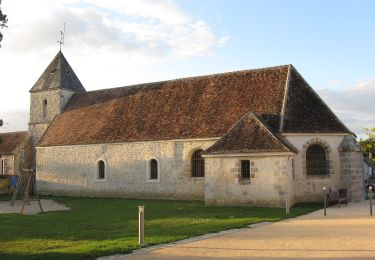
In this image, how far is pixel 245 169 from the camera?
20703mm

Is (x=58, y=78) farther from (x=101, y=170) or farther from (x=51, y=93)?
Answer: (x=101, y=170)

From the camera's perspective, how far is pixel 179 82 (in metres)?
28.8

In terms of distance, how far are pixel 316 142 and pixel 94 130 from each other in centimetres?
1526

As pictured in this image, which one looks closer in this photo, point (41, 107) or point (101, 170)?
point (101, 170)

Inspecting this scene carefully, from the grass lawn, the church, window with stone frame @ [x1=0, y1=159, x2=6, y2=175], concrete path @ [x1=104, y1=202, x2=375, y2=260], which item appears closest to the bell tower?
the church

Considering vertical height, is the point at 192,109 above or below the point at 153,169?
above

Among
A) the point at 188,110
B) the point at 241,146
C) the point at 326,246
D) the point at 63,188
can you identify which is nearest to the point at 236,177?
the point at 241,146

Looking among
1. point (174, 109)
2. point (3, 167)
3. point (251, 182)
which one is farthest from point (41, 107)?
point (251, 182)

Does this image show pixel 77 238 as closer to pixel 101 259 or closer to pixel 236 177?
pixel 101 259

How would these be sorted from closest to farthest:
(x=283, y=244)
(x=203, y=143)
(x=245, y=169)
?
(x=283, y=244), (x=245, y=169), (x=203, y=143)

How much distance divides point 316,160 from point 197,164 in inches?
270

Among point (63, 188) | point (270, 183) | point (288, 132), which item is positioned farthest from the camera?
point (63, 188)

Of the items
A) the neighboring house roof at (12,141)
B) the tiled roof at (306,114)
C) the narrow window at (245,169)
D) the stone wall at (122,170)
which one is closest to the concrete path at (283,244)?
the narrow window at (245,169)

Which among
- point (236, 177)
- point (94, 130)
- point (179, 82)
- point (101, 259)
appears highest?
point (179, 82)
